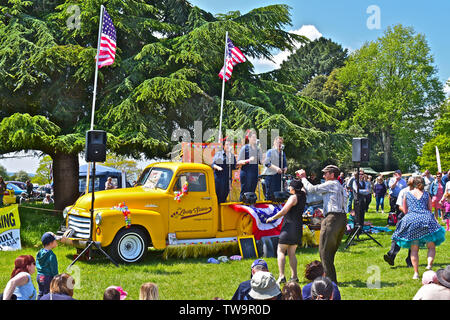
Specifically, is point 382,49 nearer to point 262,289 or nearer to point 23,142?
point 23,142

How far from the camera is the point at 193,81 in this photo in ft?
57.0

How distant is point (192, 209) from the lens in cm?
1059

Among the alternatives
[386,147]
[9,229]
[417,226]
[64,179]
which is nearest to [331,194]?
[417,226]

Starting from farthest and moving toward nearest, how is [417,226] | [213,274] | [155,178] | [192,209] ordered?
[155,178]
[192,209]
[213,274]
[417,226]

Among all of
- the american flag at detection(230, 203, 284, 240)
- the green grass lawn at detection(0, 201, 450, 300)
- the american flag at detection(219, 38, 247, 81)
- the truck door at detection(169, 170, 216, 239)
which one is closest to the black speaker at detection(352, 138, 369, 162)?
the green grass lawn at detection(0, 201, 450, 300)

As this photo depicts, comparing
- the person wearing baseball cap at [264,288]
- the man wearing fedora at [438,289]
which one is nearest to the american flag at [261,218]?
the person wearing baseball cap at [264,288]

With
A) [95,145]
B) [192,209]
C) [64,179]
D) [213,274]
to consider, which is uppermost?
[95,145]

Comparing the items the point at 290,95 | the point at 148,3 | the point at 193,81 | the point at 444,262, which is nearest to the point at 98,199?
the point at 444,262

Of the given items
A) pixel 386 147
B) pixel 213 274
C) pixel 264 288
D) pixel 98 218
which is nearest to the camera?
pixel 264 288

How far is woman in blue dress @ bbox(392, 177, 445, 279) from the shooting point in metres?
8.11

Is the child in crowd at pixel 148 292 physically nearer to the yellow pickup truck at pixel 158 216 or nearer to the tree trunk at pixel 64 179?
the yellow pickup truck at pixel 158 216

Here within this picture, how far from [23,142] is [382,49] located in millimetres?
27403

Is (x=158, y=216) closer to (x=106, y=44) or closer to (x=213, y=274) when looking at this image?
(x=213, y=274)

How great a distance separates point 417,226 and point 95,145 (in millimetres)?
5946
